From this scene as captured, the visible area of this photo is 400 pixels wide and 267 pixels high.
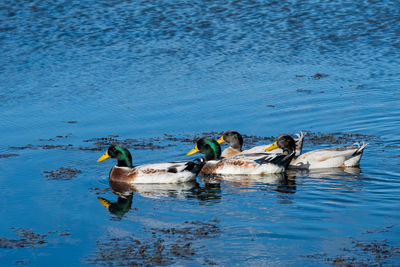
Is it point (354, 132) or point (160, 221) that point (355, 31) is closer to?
point (354, 132)

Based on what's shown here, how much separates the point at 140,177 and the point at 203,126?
2.70 m

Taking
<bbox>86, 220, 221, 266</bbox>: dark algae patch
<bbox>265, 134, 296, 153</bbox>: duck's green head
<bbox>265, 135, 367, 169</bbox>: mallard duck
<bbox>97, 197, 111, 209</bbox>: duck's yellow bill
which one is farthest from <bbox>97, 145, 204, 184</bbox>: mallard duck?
<bbox>86, 220, 221, 266</bbox>: dark algae patch

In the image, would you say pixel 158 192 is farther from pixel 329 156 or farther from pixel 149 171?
pixel 329 156

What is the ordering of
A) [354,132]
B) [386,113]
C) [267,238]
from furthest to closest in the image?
[386,113] < [354,132] < [267,238]

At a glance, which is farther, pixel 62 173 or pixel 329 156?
pixel 329 156

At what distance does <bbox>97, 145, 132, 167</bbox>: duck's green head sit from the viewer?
12898mm

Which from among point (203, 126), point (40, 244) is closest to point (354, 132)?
point (203, 126)

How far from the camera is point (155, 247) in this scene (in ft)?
29.0

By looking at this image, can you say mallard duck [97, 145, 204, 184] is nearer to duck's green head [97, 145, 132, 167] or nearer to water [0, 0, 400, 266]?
duck's green head [97, 145, 132, 167]

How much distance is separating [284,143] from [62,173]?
12.8 ft

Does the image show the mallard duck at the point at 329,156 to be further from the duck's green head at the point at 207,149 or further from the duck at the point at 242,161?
the duck's green head at the point at 207,149

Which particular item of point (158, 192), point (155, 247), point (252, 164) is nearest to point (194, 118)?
point (252, 164)

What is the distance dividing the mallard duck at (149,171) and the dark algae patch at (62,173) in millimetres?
630

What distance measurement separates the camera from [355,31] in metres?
22.6
